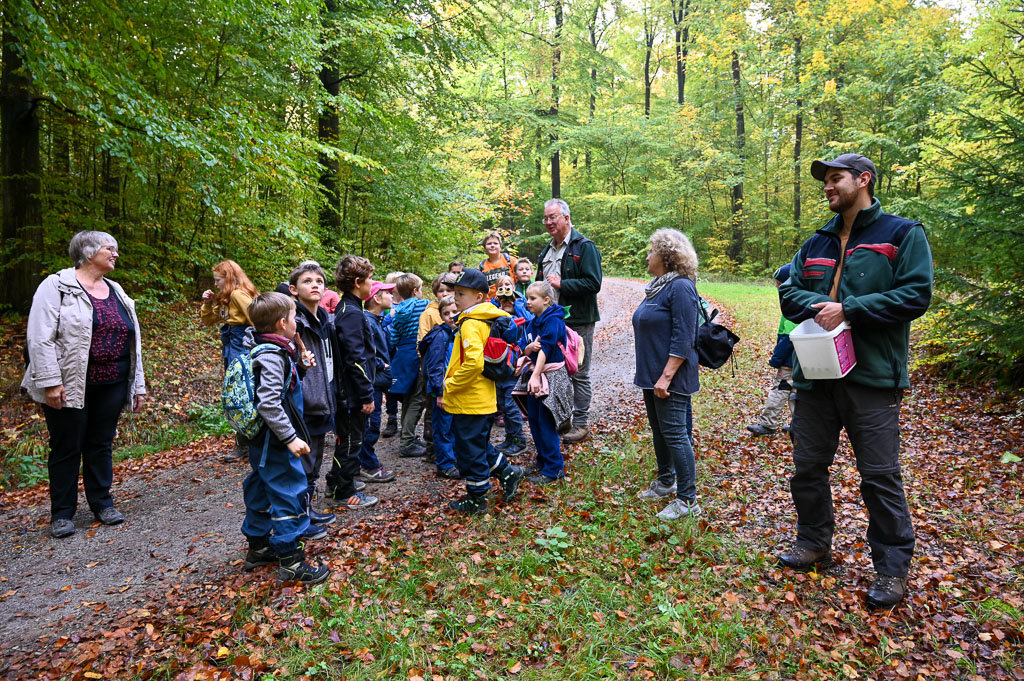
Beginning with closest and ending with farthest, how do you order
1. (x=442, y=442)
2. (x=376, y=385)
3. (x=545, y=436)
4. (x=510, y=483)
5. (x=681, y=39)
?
(x=510, y=483)
(x=545, y=436)
(x=442, y=442)
(x=376, y=385)
(x=681, y=39)

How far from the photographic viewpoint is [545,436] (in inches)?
209

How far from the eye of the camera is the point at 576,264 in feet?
20.0

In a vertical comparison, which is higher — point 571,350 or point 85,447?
point 571,350

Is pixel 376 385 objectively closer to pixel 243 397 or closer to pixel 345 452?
pixel 345 452

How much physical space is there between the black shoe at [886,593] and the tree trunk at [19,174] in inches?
427

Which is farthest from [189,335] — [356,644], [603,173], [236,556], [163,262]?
[603,173]

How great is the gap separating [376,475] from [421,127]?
10642 mm

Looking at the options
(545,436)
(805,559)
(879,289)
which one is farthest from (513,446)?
(879,289)

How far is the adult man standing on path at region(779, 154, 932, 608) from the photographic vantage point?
3.23 meters

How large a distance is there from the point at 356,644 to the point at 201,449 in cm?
487

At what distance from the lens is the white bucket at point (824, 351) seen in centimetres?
322

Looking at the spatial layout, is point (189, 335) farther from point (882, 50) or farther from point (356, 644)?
point (882, 50)

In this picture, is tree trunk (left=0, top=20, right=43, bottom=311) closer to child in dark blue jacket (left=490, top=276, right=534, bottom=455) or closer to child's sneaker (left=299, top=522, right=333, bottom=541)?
child's sneaker (left=299, top=522, right=333, bottom=541)

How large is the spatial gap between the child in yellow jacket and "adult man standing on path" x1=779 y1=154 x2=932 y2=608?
2.29m
